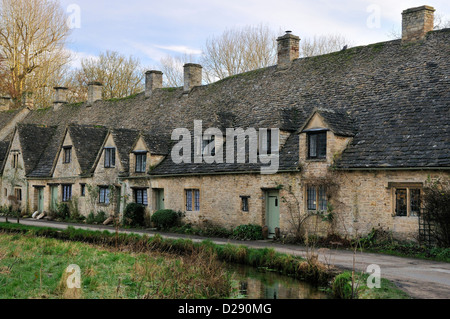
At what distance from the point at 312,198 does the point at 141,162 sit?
11832 mm

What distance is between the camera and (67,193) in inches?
1336

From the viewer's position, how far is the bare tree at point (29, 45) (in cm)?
5028

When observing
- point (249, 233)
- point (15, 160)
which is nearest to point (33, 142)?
point (15, 160)

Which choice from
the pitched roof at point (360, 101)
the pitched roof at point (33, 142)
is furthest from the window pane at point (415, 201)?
the pitched roof at point (33, 142)

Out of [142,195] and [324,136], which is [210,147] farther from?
[324,136]

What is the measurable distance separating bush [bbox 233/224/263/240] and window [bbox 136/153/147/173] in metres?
8.50

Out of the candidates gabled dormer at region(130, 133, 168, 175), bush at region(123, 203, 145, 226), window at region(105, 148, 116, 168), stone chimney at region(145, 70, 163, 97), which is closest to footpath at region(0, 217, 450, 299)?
bush at region(123, 203, 145, 226)

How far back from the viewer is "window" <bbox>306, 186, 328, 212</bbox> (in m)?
20.4

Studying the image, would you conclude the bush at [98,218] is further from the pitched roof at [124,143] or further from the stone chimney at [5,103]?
the stone chimney at [5,103]

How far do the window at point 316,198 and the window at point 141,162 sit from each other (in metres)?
11.3

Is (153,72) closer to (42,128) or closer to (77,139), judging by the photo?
(77,139)

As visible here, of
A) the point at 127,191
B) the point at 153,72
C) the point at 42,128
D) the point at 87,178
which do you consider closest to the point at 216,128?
the point at 127,191

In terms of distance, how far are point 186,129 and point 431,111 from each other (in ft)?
48.7

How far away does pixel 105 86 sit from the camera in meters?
55.1
